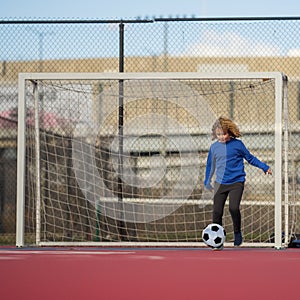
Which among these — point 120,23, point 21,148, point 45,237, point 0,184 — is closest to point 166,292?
point 21,148

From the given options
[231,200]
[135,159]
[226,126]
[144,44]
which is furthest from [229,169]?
[135,159]

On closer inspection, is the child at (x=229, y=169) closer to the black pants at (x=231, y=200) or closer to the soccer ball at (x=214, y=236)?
the black pants at (x=231, y=200)

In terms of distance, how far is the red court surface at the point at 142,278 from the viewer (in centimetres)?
445

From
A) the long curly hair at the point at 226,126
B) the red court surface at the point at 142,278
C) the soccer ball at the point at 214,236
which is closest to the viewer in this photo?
the red court surface at the point at 142,278

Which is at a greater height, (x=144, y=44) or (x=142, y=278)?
(x=144, y=44)

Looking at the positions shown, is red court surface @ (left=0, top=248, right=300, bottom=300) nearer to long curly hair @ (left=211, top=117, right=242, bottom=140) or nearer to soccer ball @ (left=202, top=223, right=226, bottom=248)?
soccer ball @ (left=202, top=223, right=226, bottom=248)

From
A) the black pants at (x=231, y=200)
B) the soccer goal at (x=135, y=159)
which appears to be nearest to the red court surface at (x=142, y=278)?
the black pants at (x=231, y=200)

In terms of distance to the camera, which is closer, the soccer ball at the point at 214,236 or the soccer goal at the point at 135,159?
the soccer ball at the point at 214,236

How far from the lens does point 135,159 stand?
937 centimetres

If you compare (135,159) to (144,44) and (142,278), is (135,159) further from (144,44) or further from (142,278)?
(142,278)

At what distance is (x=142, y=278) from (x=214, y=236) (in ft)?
6.42

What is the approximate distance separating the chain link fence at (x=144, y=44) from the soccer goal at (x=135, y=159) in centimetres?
33

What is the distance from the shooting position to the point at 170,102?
9062 mm

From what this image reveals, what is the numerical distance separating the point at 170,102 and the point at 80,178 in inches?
52.2
